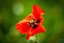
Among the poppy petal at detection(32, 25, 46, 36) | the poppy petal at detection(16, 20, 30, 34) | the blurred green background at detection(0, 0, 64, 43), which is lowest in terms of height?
the poppy petal at detection(32, 25, 46, 36)

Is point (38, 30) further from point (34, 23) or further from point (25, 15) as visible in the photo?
point (25, 15)

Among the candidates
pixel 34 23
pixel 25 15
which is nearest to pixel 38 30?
pixel 34 23

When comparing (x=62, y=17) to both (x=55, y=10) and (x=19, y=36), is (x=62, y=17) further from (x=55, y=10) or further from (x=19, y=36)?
(x=19, y=36)

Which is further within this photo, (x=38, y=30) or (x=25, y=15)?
(x=25, y=15)

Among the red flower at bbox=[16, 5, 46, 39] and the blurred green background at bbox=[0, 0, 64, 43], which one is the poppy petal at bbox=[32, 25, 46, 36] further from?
the blurred green background at bbox=[0, 0, 64, 43]

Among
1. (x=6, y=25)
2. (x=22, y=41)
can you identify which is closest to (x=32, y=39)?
(x=22, y=41)

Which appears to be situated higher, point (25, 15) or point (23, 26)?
point (25, 15)

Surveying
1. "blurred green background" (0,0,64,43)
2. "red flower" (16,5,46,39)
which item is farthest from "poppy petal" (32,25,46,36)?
"blurred green background" (0,0,64,43)
